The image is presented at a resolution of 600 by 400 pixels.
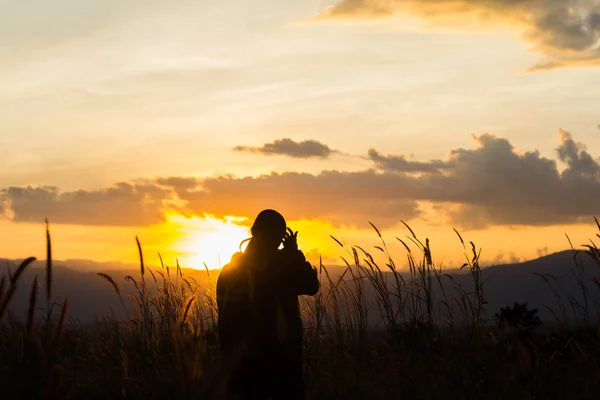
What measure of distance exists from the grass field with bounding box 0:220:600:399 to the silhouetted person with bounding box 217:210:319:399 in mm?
330

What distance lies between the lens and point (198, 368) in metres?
1.65

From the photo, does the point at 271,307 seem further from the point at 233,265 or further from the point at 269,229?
the point at 269,229

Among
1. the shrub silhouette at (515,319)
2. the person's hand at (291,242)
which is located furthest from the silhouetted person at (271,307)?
the shrub silhouette at (515,319)

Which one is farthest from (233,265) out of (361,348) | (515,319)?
(515,319)

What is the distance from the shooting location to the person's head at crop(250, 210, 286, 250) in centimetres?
411

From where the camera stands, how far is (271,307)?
13.7ft

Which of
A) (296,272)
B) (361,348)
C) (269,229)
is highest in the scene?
(269,229)

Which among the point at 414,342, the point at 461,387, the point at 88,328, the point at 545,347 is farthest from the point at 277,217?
the point at 88,328

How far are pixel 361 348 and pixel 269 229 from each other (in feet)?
9.58

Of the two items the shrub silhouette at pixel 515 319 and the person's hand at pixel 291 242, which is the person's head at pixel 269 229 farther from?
the shrub silhouette at pixel 515 319

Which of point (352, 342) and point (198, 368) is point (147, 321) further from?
point (198, 368)

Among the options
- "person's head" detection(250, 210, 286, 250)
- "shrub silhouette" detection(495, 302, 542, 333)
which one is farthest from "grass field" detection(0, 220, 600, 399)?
"person's head" detection(250, 210, 286, 250)

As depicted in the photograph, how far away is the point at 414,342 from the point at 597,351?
166 cm

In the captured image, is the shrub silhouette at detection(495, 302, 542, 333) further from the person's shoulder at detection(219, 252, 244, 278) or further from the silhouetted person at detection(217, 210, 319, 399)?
the person's shoulder at detection(219, 252, 244, 278)
